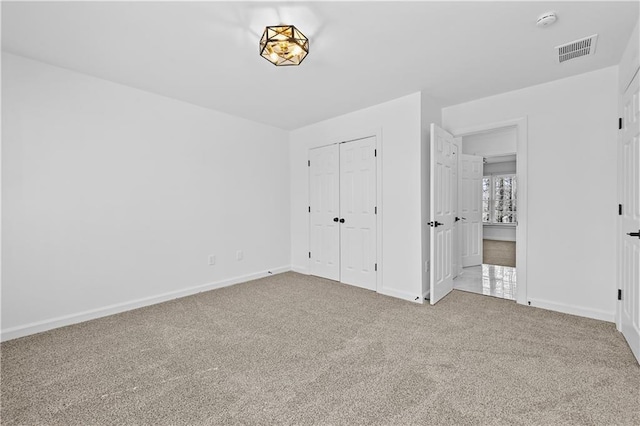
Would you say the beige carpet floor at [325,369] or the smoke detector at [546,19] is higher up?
Result: the smoke detector at [546,19]

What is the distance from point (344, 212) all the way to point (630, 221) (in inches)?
115

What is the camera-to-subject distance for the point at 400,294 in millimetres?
3559

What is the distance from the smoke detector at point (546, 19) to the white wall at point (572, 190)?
1.30 m

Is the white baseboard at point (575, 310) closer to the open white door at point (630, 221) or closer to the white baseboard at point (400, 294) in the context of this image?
the open white door at point (630, 221)

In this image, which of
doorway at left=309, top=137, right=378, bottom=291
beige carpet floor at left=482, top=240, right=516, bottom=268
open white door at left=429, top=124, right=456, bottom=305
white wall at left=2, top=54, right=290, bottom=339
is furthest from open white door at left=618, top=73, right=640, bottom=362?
white wall at left=2, top=54, right=290, bottom=339

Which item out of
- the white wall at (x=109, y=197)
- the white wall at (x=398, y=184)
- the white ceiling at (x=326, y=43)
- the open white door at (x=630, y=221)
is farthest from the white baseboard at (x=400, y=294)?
the white ceiling at (x=326, y=43)

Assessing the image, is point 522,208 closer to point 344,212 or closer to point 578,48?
point 578,48

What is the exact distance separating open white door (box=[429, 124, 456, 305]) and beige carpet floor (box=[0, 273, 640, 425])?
439 mm

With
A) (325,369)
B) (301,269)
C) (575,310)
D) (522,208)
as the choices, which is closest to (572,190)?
(522,208)

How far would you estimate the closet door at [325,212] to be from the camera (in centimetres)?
436

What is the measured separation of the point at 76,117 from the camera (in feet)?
9.29

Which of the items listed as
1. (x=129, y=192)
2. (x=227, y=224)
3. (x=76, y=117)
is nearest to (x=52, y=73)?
(x=76, y=117)

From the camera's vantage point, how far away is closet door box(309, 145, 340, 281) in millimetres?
4355

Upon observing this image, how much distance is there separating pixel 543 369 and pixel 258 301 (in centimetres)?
273
